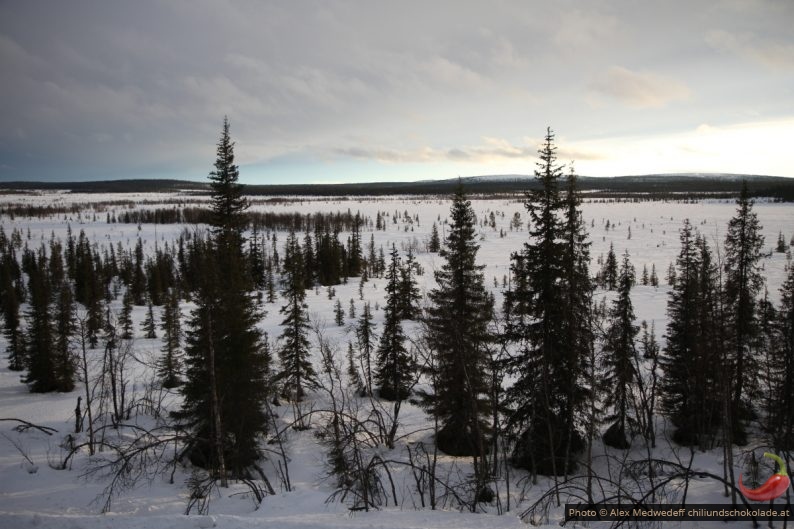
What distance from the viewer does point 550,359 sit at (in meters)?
16.9

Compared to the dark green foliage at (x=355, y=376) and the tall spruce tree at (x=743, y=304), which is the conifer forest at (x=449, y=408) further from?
the dark green foliage at (x=355, y=376)

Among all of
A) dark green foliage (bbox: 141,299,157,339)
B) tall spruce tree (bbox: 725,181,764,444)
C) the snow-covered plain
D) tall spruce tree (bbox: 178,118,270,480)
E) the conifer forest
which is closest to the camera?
the snow-covered plain

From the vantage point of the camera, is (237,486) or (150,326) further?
(150,326)

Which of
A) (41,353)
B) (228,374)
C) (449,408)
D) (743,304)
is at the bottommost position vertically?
(41,353)

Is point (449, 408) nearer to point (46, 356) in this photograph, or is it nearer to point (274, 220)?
point (46, 356)

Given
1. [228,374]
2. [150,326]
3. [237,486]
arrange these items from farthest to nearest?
[150,326] → [228,374] → [237,486]

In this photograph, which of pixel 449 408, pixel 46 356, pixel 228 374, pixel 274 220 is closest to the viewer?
pixel 228 374

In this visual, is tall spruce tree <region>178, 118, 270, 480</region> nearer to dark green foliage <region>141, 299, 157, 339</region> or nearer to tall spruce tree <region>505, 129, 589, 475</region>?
tall spruce tree <region>505, 129, 589, 475</region>

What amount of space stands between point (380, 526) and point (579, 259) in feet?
43.0

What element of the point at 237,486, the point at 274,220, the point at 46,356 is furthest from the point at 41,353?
the point at 274,220

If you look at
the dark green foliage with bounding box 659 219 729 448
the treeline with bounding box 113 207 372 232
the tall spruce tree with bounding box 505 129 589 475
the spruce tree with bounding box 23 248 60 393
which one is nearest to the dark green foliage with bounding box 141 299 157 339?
the spruce tree with bounding box 23 248 60 393

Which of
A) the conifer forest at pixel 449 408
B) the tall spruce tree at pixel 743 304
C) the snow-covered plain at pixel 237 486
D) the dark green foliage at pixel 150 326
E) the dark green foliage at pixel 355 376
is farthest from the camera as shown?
the dark green foliage at pixel 150 326

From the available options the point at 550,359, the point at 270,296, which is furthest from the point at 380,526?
the point at 270,296

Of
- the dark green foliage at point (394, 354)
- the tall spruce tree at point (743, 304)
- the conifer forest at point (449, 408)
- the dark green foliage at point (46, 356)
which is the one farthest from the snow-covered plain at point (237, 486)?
the dark green foliage at point (394, 354)
